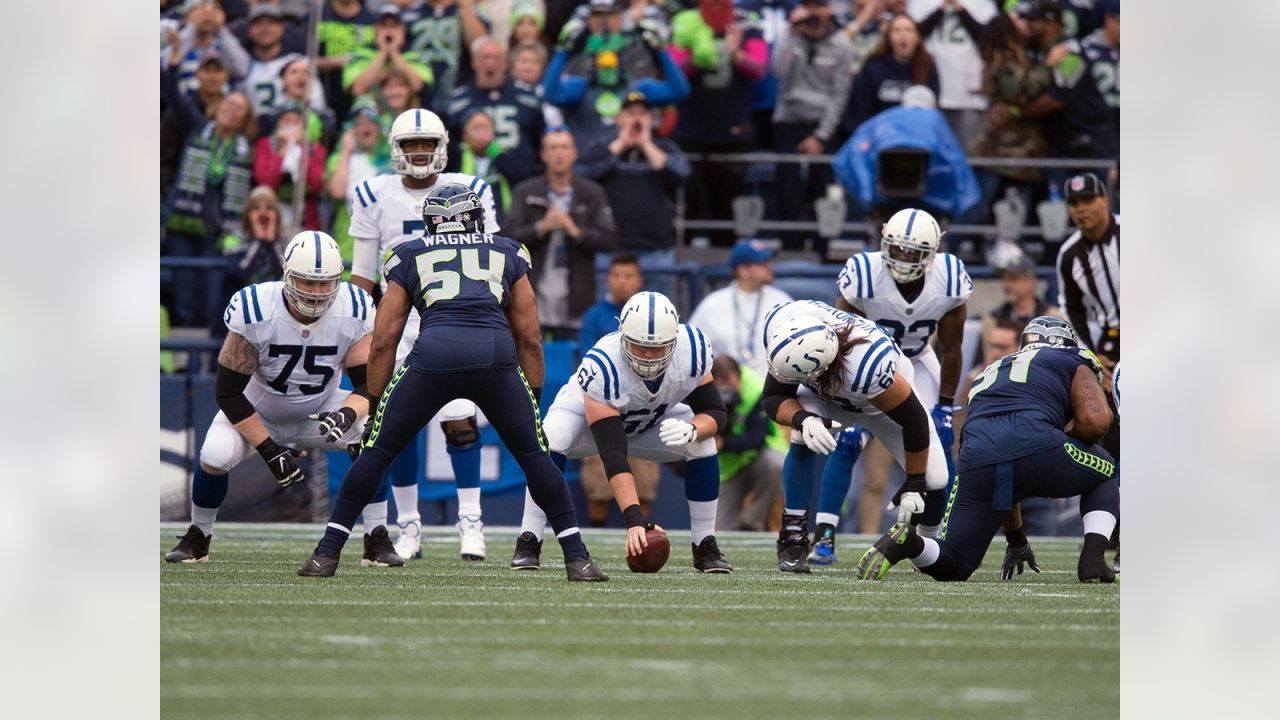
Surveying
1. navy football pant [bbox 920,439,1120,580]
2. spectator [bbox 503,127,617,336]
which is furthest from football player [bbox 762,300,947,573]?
spectator [bbox 503,127,617,336]

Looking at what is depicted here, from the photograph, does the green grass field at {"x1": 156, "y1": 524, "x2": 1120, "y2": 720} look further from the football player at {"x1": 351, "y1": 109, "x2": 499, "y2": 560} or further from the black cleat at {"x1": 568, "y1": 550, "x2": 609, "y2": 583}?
the football player at {"x1": 351, "y1": 109, "x2": 499, "y2": 560}

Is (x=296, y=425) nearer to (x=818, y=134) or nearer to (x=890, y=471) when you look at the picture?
(x=890, y=471)

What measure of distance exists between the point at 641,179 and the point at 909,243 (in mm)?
3742

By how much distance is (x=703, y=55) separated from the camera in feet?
37.7

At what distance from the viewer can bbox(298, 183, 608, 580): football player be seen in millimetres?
6422

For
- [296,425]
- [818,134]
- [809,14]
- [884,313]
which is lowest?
[296,425]

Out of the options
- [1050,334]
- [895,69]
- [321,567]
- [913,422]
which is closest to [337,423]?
[321,567]

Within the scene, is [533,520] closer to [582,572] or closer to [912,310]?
[582,572]

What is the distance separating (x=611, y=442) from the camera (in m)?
6.88

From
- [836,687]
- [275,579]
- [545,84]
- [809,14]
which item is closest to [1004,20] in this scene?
[809,14]

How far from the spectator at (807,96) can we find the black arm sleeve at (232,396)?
551 centimetres

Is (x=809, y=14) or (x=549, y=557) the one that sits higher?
(x=809, y=14)

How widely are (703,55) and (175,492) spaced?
4416mm

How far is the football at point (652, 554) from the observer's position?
22.2ft
